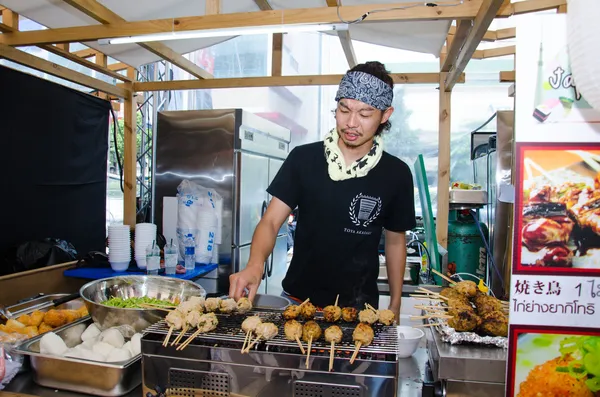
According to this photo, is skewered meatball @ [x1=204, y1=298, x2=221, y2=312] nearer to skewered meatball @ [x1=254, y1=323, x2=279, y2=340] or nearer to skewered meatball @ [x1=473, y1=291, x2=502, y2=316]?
skewered meatball @ [x1=254, y1=323, x2=279, y2=340]

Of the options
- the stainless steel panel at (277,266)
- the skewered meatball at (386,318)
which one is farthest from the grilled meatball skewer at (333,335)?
the stainless steel panel at (277,266)

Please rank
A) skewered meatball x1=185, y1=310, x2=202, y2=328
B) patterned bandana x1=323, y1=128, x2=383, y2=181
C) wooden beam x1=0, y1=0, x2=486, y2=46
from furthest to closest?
wooden beam x1=0, y1=0, x2=486, y2=46 → patterned bandana x1=323, y1=128, x2=383, y2=181 → skewered meatball x1=185, y1=310, x2=202, y2=328

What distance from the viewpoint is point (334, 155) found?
7.77 ft

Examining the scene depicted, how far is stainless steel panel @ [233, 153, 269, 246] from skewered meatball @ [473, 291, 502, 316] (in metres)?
3.43

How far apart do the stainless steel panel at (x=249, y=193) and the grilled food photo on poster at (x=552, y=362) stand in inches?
149

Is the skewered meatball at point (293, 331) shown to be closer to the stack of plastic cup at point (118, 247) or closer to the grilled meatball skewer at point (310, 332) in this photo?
the grilled meatball skewer at point (310, 332)

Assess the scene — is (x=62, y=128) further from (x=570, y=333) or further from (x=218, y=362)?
(x=570, y=333)

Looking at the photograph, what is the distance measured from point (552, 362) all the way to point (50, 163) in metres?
5.10

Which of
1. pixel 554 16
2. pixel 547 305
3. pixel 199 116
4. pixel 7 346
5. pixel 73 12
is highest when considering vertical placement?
pixel 73 12

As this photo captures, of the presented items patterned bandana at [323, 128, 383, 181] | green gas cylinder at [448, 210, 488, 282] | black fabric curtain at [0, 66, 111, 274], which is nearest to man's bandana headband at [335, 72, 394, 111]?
patterned bandana at [323, 128, 383, 181]

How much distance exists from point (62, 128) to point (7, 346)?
3955mm

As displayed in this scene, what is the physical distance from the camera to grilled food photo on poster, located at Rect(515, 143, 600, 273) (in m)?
1.24

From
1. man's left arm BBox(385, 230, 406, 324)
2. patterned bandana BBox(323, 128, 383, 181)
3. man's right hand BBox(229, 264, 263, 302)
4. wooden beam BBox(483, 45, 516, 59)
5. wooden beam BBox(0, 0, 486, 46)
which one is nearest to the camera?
man's right hand BBox(229, 264, 263, 302)

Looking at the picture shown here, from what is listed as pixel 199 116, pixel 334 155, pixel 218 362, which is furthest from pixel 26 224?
pixel 218 362
